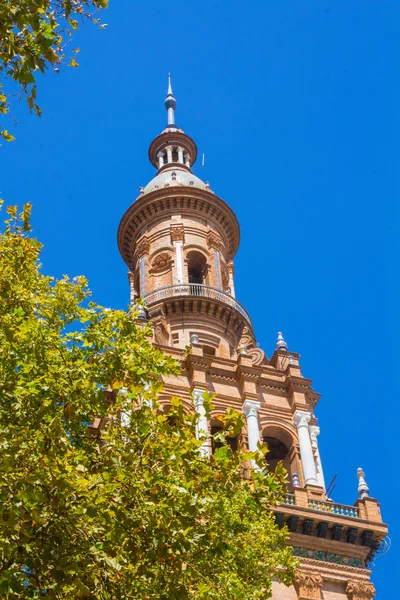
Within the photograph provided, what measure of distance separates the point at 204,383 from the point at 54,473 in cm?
2452

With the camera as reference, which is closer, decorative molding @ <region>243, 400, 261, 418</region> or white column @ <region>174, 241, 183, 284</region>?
decorative molding @ <region>243, 400, 261, 418</region>

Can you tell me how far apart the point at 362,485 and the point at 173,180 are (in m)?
22.4

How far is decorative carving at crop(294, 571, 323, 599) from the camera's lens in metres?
33.3

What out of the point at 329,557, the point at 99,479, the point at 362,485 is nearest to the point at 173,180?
the point at 362,485

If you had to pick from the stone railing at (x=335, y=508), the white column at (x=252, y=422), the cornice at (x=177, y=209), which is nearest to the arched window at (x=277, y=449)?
the white column at (x=252, y=422)

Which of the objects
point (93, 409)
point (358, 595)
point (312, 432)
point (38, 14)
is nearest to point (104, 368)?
point (93, 409)

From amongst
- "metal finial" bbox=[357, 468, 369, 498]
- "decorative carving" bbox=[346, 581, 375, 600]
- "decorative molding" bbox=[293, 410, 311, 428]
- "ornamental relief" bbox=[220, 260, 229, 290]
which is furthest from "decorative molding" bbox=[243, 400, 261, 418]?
"ornamental relief" bbox=[220, 260, 229, 290]

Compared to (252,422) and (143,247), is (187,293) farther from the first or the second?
(252,422)

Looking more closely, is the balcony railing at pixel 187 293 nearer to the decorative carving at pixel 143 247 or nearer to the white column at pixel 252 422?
the decorative carving at pixel 143 247

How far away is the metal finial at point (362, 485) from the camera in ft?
123

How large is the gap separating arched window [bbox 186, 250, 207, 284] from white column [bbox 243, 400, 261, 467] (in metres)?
11.4

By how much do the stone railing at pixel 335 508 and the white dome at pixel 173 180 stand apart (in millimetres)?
22221

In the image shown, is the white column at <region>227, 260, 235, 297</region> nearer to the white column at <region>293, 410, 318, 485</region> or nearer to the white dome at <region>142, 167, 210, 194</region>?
the white dome at <region>142, 167, 210, 194</region>

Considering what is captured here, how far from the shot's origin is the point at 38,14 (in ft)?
46.0
